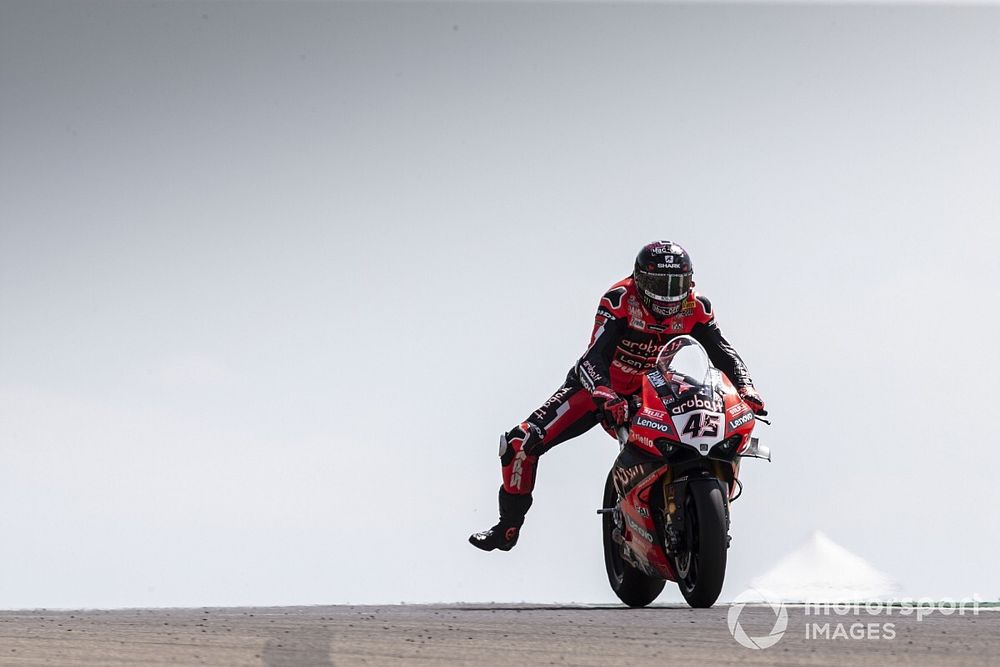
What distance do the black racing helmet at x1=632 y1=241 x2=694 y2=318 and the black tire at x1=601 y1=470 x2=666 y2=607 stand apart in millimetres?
1337

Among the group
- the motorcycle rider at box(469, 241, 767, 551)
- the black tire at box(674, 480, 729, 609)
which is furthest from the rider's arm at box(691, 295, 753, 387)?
the black tire at box(674, 480, 729, 609)

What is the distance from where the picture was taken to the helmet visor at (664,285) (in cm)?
1085

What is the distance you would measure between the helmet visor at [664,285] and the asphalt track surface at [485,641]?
2.83 metres

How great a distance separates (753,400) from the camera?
32.4 feet

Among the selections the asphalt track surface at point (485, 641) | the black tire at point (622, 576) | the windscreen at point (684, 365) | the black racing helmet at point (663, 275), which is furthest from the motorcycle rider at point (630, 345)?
the asphalt track surface at point (485, 641)

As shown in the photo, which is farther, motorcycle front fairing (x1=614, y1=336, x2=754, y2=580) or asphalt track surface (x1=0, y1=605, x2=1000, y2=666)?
motorcycle front fairing (x1=614, y1=336, x2=754, y2=580)

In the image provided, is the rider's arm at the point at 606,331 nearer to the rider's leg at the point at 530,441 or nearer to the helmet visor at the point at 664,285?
the helmet visor at the point at 664,285

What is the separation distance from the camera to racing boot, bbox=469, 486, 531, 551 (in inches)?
487

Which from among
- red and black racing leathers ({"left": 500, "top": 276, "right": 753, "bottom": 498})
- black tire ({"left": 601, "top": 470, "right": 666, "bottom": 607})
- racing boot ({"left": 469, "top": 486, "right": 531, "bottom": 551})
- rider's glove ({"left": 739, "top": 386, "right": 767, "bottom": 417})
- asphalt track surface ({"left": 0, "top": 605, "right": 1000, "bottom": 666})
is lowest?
asphalt track surface ({"left": 0, "top": 605, "right": 1000, "bottom": 666})

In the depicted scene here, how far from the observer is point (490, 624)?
8141 millimetres

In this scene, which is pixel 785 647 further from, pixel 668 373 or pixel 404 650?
pixel 668 373

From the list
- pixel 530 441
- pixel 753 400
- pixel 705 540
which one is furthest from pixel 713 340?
pixel 705 540

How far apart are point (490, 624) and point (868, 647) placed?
93.0 inches

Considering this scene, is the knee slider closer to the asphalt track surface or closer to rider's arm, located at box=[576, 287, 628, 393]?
rider's arm, located at box=[576, 287, 628, 393]
